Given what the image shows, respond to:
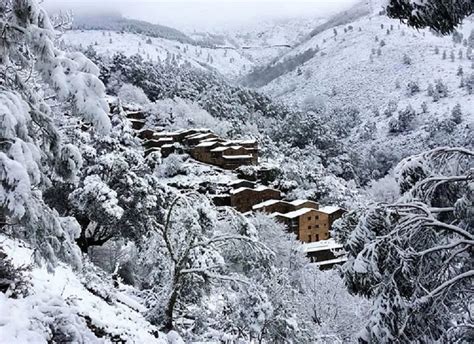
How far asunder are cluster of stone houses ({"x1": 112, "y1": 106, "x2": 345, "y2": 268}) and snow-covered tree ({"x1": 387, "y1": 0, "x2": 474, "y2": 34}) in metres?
25.1


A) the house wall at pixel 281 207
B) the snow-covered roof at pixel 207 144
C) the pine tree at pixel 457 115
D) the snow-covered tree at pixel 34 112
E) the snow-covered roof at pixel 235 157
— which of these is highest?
the snow-covered tree at pixel 34 112

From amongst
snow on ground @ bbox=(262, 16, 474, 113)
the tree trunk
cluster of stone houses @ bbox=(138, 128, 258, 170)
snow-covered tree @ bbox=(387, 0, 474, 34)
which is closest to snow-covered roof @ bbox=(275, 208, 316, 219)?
cluster of stone houses @ bbox=(138, 128, 258, 170)

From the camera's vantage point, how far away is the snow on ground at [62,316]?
5.31m

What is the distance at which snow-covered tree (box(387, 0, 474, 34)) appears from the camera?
13.8ft

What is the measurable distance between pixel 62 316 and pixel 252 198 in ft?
103

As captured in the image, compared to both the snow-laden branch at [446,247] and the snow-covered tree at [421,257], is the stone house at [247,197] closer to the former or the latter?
the snow-covered tree at [421,257]

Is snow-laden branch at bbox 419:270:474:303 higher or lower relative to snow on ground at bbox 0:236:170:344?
higher

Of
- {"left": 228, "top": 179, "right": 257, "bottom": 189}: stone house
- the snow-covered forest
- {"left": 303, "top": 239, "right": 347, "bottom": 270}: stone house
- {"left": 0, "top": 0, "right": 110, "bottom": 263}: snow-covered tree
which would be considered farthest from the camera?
{"left": 228, "top": 179, "right": 257, "bottom": 189}: stone house

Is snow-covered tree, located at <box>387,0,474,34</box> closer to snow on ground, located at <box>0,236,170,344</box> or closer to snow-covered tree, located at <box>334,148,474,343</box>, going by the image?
snow-covered tree, located at <box>334,148,474,343</box>

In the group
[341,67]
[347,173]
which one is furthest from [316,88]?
[347,173]

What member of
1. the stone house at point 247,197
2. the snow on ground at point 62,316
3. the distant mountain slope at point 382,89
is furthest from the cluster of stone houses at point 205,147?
the snow on ground at point 62,316

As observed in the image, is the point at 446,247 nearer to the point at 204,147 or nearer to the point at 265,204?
the point at 265,204

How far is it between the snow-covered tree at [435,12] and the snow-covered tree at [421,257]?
4.87ft

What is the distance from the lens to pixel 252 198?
36938mm
